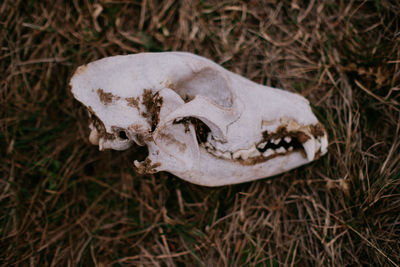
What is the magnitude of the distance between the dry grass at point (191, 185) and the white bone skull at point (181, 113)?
1.73 ft

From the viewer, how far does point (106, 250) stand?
1950 millimetres

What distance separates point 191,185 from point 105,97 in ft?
3.09

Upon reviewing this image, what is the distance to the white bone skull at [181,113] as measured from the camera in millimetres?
1293

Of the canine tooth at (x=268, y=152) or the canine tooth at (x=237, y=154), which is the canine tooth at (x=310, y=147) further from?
the canine tooth at (x=237, y=154)

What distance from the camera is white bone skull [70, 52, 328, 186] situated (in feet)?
4.24

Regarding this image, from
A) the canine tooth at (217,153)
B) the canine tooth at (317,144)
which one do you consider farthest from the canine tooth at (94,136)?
the canine tooth at (317,144)

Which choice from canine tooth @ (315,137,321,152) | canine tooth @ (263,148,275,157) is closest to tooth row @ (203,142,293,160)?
canine tooth @ (263,148,275,157)

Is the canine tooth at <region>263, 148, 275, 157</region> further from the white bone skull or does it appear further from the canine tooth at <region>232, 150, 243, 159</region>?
the canine tooth at <region>232, 150, 243, 159</region>

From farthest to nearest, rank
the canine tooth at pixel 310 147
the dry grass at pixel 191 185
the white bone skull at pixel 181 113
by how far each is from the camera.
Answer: the dry grass at pixel 191 185 → the canine tooth at pixel 310 147 → the white bone skull at pixel 181 113

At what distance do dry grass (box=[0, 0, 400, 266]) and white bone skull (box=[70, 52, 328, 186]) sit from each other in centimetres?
53

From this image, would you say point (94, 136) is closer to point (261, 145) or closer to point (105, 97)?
point (105, 97)

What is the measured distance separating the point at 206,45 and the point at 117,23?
28.4 inches

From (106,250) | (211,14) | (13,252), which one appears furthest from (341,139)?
(13,252)

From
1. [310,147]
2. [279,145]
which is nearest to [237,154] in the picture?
[279,145]
